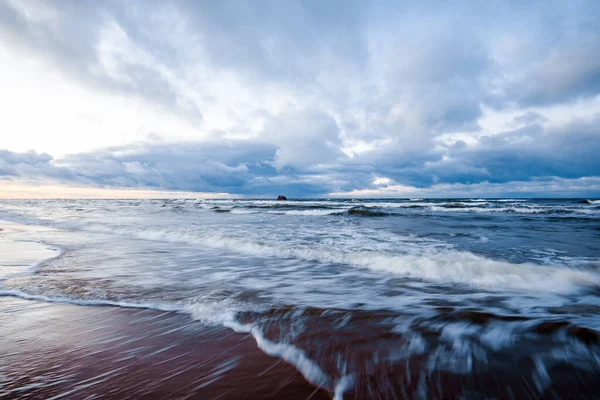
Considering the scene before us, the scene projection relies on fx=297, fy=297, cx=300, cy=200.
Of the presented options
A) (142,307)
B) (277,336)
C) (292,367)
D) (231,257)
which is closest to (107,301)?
(142,307)

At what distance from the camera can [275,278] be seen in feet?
15.8

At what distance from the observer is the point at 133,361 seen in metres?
2.24

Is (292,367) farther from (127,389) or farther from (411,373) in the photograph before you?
(127,389)

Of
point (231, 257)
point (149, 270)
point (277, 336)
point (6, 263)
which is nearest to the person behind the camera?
point (277, 336)

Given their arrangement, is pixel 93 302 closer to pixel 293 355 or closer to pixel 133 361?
pixel 133 361

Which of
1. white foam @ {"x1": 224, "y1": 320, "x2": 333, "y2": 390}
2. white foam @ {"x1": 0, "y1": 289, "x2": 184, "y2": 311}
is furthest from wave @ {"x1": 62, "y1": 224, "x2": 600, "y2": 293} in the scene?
white foam @ {"x1": 0, "y1": 289, "x2": 184, "y2": 311}

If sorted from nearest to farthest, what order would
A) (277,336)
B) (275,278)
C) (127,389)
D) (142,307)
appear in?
(127,389)
(277,336)
(142,307)
(275,278)

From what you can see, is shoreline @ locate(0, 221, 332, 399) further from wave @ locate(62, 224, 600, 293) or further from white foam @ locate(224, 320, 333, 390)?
wave @ locate(62, 224, 600, 293)

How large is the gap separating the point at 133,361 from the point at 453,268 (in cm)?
500

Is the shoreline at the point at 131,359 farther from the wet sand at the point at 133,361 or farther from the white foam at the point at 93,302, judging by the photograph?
the white foam at the point at 93,302

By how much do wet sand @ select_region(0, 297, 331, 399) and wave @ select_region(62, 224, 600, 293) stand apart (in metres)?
3.56

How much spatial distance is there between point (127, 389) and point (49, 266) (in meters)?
4.96

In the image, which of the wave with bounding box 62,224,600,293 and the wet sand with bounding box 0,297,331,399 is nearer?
the wet sand with bounding box 0,297,331,399

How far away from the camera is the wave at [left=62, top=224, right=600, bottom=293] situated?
4473 millimetres
